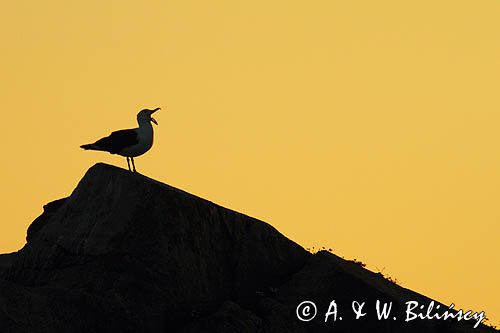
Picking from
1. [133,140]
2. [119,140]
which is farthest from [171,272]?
[119,140]

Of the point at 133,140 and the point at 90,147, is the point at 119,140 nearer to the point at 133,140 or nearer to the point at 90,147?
the point at 133,140

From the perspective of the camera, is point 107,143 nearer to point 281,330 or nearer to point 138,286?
point 138,286

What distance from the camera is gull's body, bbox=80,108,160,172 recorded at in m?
29.9

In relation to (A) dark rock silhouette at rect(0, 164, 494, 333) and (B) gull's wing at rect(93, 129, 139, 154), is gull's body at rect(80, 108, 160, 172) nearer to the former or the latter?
(B) gull's wing at rect(93, 129, 139, 154)


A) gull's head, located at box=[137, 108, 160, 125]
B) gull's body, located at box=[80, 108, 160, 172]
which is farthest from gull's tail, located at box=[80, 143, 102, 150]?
gull's head, located at box=[137, 108, 160, 125]

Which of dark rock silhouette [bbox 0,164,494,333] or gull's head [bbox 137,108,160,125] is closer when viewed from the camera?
dark rock silhouette [bbox 0,164,494,333]

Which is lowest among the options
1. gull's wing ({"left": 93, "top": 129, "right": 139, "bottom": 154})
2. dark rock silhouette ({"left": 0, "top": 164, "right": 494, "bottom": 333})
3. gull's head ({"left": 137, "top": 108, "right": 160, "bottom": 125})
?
dark rock silhouette ({"left": 0, "top": 164, "right": 494, "bottom": 333})

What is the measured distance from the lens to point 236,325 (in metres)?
26.0

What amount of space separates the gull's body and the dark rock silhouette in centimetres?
112

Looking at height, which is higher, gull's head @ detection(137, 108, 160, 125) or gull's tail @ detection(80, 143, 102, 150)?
gull's head @ detection(137, 108, 160, 125)

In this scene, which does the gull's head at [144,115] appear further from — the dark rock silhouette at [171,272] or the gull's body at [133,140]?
the dark rock silhouette at [171,272]

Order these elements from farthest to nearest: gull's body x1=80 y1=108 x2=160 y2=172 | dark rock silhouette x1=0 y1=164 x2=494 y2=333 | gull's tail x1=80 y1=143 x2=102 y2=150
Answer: gull's tail x1=80 y1=143 x2=102 y2=150 → gull's body x1=80 y1=108 x2=160 y2=172 → dark rock silhouette x1=0 y1=164 x2=494 y2=333

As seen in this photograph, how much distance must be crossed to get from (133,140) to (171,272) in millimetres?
4452

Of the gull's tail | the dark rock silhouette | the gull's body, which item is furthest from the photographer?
the gull's tail
